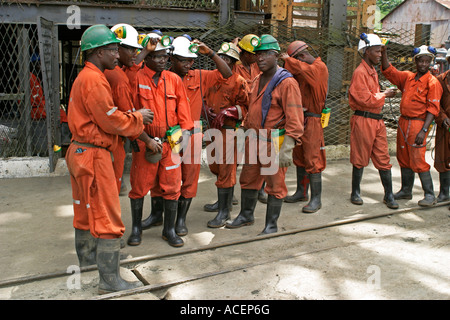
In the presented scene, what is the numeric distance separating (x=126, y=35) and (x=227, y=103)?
67.4 inches

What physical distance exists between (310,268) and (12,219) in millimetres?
3598

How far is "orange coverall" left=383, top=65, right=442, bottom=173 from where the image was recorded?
6.05m

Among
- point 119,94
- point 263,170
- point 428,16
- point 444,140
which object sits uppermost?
point 428,16

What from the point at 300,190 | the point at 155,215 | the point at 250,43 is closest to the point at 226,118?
the point at 250,43

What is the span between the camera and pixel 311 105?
587 cm

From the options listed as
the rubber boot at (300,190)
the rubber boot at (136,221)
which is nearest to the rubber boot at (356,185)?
the rubber boot at (300,190)

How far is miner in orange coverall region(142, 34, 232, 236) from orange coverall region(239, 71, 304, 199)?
1.76ft

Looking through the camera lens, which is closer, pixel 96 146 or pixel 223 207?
pixel 96 146

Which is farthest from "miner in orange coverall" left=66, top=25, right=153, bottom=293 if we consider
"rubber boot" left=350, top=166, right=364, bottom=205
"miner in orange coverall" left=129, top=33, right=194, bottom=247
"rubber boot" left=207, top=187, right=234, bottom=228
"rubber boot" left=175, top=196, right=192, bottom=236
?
"rubber boot" left=350, top=166, right=364, bottom=205

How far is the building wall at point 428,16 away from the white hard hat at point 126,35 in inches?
846

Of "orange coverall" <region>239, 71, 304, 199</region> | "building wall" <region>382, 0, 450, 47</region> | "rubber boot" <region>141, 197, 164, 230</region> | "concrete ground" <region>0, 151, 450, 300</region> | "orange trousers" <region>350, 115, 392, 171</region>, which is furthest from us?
"building wall" <region>382, 0, 450, 47</region>

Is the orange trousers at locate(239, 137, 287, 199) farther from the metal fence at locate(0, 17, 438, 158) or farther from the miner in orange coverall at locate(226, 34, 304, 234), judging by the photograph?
the metal fence at locate(0, 17, 438, 158)

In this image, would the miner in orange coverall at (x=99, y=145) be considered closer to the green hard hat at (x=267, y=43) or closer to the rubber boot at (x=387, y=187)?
the green hard hat at (x=267, y=43)

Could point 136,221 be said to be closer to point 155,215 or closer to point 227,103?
point 155,215
